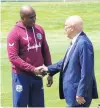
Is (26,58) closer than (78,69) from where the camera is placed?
No

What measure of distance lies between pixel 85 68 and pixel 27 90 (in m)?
1.56

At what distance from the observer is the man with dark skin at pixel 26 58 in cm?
789

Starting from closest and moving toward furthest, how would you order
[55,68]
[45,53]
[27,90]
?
1. [55,68]
2. [27,90]
3. [45,53]

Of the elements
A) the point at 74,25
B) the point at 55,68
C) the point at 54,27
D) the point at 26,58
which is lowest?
the point at 54,27

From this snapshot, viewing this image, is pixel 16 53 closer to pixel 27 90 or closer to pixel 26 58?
pixel 26 58

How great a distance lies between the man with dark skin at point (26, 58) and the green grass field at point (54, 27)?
7.99 ft

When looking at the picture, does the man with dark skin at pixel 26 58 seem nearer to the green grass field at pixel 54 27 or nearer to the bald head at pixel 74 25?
the bald head at pixel 74 25

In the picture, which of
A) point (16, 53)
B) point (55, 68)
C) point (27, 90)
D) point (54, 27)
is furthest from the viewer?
point (54, 27)

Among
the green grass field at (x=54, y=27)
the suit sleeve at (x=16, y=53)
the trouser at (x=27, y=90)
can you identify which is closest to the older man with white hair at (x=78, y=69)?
the suit sleeve at (x=16, y=53)

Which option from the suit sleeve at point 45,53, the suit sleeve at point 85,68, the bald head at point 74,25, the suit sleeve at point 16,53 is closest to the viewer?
the suit sleeve at point 85,68

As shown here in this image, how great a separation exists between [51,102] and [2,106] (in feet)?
3.50

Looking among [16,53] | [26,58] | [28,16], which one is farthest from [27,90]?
[28,16]

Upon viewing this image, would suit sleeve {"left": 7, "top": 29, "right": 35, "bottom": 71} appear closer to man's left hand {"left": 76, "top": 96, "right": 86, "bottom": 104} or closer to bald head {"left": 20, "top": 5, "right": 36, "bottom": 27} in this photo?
A: bald head {"left": 20, "top": 5, "right": 36, "bottom": 27}

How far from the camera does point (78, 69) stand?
694 centimetres
